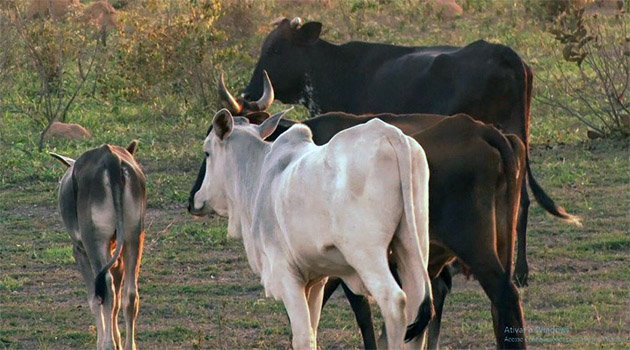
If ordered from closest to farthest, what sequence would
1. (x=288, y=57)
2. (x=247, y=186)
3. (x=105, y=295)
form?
(x=247, y=186) → (x=105, y=295) → (x=288, y=57)

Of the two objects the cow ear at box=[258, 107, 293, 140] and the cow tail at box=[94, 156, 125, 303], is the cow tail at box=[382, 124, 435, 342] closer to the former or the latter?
the cow ear at box=[258, 107, 293, 140]

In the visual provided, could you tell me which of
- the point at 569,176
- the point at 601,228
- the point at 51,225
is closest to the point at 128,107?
the point at 51,225

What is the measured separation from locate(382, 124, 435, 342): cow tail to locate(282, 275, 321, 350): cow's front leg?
548mm

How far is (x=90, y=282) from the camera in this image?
708cm

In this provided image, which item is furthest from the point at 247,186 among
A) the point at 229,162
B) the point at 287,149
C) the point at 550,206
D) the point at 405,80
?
the point at 405,80

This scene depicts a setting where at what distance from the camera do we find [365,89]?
10.1 metres

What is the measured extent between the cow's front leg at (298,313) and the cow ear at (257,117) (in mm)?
1779

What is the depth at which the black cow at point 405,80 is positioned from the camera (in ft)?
28.9

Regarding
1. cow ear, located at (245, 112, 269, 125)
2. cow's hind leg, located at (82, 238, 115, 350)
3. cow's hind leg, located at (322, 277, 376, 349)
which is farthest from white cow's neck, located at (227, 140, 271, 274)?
cow ear, located at (245, 112, 269, 125)

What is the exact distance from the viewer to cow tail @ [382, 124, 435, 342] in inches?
206

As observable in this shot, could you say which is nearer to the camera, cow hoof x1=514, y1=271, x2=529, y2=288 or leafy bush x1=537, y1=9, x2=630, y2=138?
cow hoof x1=514, y1=271, x2=529, y2=288

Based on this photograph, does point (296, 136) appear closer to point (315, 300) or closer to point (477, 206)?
point (315, 300)

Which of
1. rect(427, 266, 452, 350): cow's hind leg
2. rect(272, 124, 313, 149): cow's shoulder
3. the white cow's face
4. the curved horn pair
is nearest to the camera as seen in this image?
rect(272, 124, 313, 149): cow's shoulder

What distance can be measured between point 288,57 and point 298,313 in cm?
523
